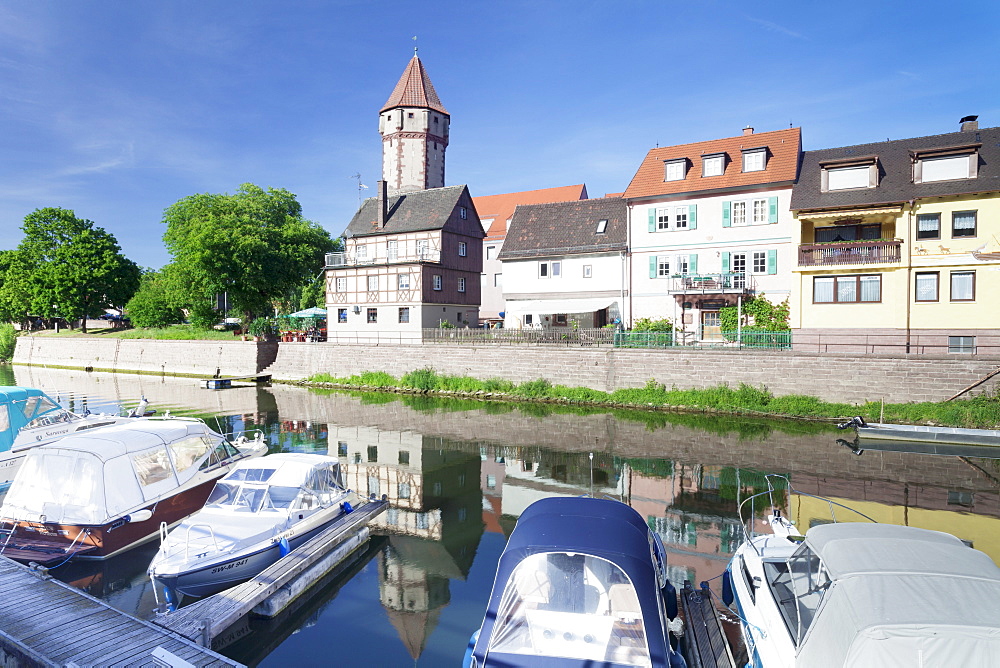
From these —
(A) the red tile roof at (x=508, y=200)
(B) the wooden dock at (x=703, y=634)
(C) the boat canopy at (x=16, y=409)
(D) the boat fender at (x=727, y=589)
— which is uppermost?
(A) the red tile roof at (x=508, y=200)

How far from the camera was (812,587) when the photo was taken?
6734mm

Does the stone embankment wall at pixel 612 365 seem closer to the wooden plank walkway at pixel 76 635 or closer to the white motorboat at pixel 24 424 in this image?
the white motorboat at pixel 24 424

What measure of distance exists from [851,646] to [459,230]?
41.9 m

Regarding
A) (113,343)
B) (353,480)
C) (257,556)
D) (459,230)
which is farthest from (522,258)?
(113,343)

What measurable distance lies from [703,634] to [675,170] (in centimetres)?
3210

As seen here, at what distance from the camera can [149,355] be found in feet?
169

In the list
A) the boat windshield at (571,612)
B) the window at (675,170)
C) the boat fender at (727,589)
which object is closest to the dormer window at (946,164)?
the window at (675,170)

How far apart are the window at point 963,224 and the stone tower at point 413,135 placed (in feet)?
131

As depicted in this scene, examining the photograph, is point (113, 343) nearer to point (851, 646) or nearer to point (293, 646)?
point (293, 646)

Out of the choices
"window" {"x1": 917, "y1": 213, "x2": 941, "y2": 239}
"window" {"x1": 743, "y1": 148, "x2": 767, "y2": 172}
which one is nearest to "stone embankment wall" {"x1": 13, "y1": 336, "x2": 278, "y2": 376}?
"window" {"x1": 743, "y1": 148, "x2": 767, "y2": 172}

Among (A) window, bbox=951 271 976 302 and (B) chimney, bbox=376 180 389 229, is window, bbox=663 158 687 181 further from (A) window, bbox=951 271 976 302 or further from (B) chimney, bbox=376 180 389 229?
(B) chimney, bbox=376 180 389 229

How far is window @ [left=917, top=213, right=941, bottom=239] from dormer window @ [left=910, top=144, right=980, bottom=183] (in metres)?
1.88

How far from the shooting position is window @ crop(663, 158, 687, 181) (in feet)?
116

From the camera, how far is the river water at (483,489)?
31.1 feet
